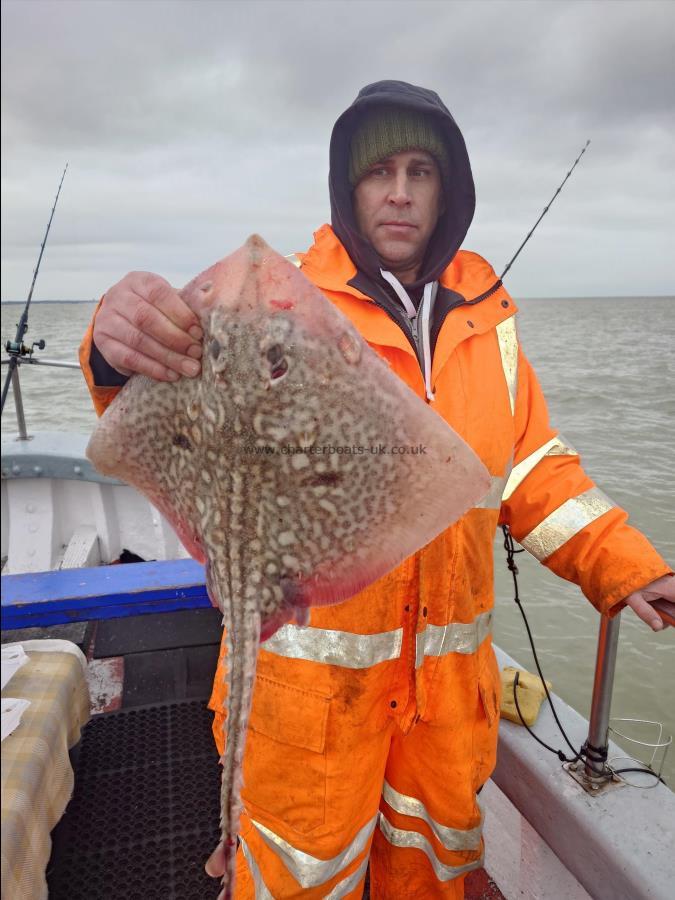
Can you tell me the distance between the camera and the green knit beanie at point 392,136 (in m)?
2.47

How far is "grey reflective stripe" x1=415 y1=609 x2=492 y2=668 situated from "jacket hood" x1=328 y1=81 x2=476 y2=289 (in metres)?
1.36

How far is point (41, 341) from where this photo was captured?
14.5ft

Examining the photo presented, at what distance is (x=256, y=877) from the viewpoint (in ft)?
7.30

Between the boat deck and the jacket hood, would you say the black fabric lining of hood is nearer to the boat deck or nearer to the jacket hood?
the jacket hood

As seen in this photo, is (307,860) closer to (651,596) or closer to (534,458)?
(651,596)

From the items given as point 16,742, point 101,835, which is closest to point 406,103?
point 16,742

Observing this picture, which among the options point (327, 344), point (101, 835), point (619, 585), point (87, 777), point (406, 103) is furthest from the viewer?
point (87, 777)

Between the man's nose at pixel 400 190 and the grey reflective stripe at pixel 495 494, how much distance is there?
1133mm

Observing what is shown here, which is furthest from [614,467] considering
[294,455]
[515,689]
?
[294,455]

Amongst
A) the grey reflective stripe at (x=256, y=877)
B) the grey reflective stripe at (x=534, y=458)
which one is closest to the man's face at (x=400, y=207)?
the grey reflective stripe at (x=534, y=458)

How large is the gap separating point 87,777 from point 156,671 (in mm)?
760

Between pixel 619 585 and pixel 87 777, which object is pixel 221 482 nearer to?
pixel 619 585

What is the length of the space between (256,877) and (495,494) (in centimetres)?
165

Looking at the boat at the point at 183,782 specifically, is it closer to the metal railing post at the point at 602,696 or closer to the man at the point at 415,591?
the metal railing post at the point at 602,696
